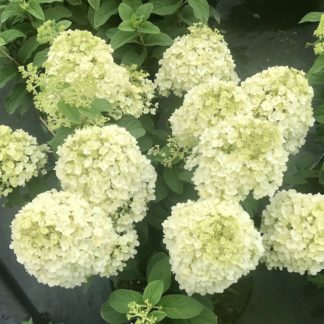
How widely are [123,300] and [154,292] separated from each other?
14cm

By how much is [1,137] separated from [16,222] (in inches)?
21.5

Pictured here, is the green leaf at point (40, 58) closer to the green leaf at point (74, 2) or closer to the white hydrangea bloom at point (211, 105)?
the green leaf at point (74, 2)

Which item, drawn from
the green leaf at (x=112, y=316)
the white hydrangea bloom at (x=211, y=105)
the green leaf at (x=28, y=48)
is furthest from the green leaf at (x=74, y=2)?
the green leaf at (x=112, y=316)

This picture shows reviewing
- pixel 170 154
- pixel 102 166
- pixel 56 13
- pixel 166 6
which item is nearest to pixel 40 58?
pixel 56 13

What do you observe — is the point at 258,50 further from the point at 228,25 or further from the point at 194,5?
the point at 194,5

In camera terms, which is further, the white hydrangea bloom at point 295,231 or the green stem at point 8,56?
the green stem at point 8,56

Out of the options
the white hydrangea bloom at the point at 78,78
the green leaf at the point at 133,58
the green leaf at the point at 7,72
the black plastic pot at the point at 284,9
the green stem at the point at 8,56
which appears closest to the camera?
the white hydrangea bloom at the point at 78,78

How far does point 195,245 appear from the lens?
1.89 metres

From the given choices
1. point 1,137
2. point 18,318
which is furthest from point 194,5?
point 18,318

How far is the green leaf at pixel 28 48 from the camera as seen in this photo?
3311mm

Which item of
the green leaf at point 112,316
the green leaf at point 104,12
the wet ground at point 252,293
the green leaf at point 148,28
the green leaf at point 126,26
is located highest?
the green leaf at point 126,26

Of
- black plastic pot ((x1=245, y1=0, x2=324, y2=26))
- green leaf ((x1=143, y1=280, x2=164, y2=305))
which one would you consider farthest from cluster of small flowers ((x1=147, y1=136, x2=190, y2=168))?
black plastic pot ((x1=245, y1=0, x2=324, y2=26))

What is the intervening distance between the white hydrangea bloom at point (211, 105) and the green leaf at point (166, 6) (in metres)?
1.22

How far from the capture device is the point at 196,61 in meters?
2.57
